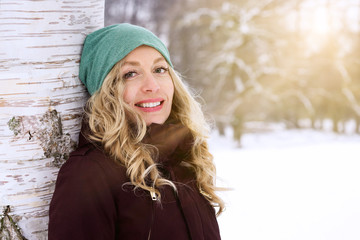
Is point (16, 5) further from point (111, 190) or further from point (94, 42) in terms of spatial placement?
point (111, 190)

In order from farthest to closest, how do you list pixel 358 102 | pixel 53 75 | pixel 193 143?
pixel 358 102, pixel 193 143, pixel 53 75

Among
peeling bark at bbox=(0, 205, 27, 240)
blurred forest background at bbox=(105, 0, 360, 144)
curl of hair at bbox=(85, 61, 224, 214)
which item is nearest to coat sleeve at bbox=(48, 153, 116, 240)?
curl of hair at bbox=(85, 61, 224, 214)

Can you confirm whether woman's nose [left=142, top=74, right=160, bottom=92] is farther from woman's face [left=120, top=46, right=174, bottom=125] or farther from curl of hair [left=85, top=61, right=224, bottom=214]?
curl of hair [left=85, top=61, right=224, bottom=214]

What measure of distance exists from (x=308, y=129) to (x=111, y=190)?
484 inches

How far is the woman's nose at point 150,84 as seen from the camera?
1.72m

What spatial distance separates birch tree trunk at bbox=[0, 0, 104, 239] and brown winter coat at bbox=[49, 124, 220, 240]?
0.46ft

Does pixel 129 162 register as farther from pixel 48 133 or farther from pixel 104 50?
pixel 104 50

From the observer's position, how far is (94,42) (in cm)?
167

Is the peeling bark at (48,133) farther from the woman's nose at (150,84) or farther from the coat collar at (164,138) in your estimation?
the woman's nose at (150,84)

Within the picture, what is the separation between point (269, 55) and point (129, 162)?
11.0 m

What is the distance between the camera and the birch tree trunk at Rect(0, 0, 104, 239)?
148 cm

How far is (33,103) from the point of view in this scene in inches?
59.9

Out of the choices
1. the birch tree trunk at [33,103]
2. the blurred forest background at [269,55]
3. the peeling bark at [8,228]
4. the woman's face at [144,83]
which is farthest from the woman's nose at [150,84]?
the blurred forest background at [269,55]

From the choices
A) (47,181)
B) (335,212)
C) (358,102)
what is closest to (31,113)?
(47,181)
